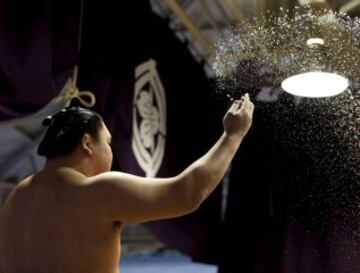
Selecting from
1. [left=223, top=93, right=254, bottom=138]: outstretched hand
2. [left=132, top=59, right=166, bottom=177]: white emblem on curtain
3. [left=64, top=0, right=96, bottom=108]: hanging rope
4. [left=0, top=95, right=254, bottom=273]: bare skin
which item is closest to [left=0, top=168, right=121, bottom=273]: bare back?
[left=0, top=95, right=254, bottom=273]: bare skin

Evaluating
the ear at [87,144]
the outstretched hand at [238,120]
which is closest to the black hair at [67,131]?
the ear at [87,144]

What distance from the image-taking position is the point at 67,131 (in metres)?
1.54

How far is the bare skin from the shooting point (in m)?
1.41

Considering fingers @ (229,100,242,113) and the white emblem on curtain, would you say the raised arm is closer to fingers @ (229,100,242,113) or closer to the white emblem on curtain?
fingers @ (229,100,242,113)

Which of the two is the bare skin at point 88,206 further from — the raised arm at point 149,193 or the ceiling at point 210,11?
the ceiling at point 210,11

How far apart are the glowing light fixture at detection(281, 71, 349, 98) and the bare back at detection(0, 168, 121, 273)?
141 centimetres

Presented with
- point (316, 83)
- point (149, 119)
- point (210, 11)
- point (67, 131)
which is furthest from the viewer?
point (210, 11)

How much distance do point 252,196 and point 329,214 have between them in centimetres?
100

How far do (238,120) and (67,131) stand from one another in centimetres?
50

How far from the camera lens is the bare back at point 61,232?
1.43 metres

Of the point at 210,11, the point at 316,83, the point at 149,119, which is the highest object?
the point at 210,11

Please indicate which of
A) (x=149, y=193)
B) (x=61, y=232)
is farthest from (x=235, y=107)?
(x=61, y=232)

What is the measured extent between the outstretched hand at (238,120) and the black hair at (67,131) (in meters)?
0.38

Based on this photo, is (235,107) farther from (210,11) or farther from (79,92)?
(210,11)
